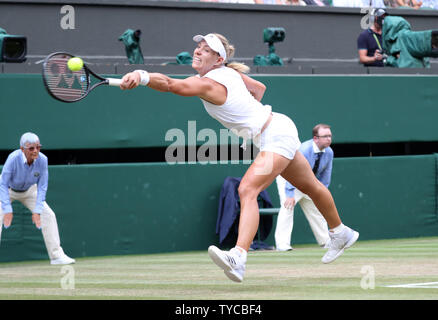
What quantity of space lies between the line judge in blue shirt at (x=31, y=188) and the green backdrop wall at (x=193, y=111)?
1149 millimetres

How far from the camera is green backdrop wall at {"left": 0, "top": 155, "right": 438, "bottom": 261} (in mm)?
11789

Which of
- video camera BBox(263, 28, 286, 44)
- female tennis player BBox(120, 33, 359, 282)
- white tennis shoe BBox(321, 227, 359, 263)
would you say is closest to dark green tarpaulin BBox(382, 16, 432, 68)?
video camera BBox(263, 28, 286, 44)

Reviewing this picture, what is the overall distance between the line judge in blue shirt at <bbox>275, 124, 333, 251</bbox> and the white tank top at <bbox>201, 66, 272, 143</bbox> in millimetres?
4504

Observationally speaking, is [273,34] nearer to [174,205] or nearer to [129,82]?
[174,205]

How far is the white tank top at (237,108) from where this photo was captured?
6.64 m

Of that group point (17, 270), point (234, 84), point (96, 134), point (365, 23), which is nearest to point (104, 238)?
point (96, 134)

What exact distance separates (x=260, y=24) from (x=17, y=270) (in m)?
8.32

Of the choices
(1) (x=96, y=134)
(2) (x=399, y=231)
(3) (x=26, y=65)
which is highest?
(3) (x=26, y=65)

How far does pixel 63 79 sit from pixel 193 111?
6.11m

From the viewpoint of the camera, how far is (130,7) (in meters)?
15.1

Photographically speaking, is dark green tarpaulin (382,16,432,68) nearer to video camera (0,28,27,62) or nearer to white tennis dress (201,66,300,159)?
video camera (0,28,27,62)

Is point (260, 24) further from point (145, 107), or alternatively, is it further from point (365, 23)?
point (145, 107)
